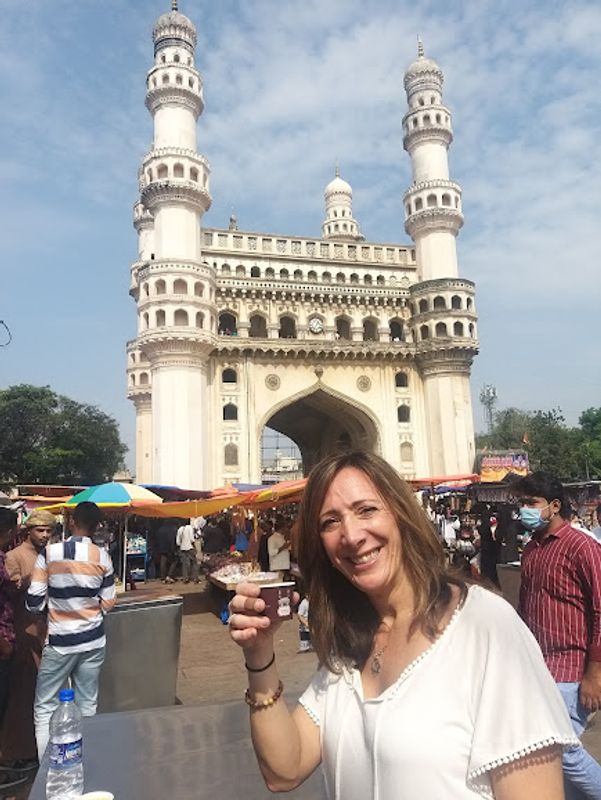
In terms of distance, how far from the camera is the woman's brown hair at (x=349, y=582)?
166 centimetres

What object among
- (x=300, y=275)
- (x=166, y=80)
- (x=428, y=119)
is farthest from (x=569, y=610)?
(x=428, y=119)

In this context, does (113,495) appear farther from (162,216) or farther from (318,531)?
(162,216)

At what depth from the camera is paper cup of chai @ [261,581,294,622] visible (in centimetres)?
163

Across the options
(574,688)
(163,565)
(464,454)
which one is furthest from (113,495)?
(464,454)

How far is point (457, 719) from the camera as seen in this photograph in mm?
1361

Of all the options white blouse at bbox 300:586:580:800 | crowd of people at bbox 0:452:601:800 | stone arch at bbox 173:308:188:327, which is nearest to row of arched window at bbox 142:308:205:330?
stone arch at bbox 173:308:188:327

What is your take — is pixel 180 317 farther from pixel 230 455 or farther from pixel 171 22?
pixel 171 22

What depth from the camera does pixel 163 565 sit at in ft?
56.5

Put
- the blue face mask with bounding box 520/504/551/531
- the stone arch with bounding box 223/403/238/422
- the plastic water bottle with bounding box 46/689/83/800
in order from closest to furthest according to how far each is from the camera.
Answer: the plastic water bottle with bounding box 46/689/83/800 < the blue face mask with bounding box 520/504/551/531 < the stone arch with bounding box 223/403/238/422

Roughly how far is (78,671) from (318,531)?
341 centimetres

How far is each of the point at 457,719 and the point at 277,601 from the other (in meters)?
0.53

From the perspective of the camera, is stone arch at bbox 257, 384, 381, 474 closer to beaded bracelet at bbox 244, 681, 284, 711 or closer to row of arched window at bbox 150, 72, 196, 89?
row of arched window at bbox 150, 72, 196, 89

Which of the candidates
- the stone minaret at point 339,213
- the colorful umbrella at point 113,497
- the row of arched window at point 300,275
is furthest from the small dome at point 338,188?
the colorful umbrella at point 113,497

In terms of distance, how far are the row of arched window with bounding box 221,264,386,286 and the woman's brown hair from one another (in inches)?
1122
